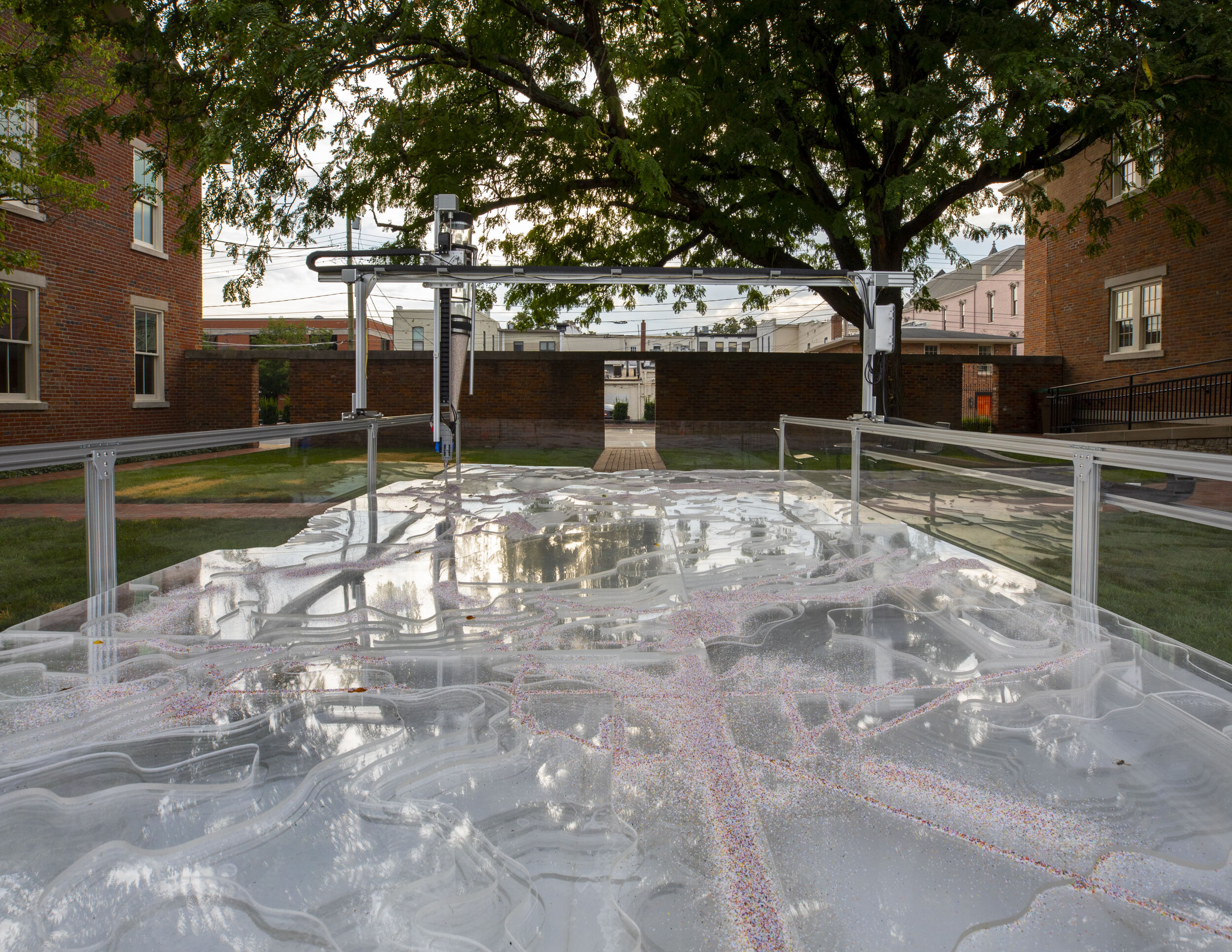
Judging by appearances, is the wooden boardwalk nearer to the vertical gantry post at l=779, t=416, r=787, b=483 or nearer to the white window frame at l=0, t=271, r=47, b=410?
the vertical gantry post at l=779, t=416, r=787, b=483

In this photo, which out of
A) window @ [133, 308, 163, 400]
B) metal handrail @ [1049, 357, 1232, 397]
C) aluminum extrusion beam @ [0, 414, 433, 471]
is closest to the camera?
aluminum extrusion beam @ [0, 414, 433, 471]

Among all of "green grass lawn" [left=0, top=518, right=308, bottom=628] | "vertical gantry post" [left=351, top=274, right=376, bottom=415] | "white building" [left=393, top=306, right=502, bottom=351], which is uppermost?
"white building" [left=393, top=306, right=502, bottom=351]

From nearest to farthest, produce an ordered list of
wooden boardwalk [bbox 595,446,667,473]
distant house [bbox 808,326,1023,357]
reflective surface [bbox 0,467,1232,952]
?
1. reflective surface [bbox 0,467,1232,952]
2. wooden boardwalk [bbox 595,446,667,473]
3. distant house [bbox 808,326,1023,357]

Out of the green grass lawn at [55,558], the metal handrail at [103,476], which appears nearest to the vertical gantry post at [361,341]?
the green grass lawn at [55,558]

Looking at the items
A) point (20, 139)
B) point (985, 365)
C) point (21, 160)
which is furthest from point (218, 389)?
point (985, 365)

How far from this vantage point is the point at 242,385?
15.2m

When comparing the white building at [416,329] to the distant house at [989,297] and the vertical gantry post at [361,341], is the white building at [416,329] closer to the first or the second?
the distant house at [989,297]

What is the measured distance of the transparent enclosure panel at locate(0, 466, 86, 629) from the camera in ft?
9.39

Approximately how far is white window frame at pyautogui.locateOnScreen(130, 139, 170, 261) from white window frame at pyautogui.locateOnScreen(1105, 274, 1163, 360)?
56.8 feet

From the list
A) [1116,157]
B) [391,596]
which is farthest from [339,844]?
[1116,157]

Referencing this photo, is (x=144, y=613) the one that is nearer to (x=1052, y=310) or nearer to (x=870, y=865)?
(x=870, y=865)

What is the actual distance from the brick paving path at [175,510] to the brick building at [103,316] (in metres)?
5.98

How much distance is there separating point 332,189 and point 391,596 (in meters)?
9.36

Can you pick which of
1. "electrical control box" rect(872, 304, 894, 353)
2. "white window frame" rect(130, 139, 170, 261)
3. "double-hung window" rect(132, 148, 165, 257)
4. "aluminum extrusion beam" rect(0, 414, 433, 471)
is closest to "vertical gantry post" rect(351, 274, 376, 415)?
"aluminum extrusion beam" rect(0, 414, 433, 471)
